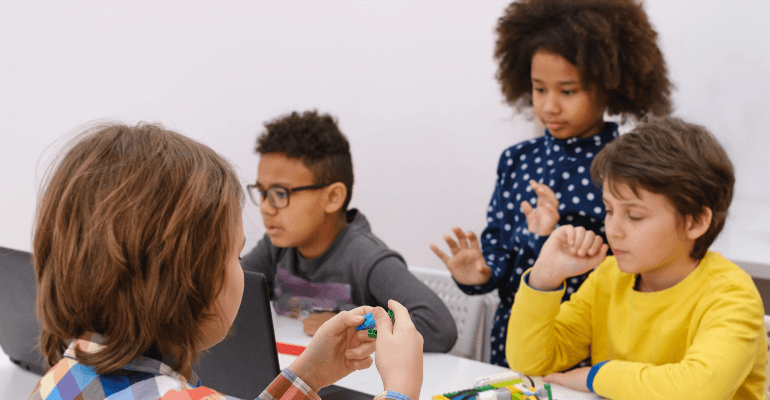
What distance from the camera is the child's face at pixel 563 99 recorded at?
1469 mm

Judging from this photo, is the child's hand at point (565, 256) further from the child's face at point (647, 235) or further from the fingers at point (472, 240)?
the fingers at point (472, 240)

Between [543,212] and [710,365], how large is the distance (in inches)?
19.9

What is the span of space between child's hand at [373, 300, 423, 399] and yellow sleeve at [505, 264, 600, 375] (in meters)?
0.56

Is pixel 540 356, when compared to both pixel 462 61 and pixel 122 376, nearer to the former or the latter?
pixel 122 376

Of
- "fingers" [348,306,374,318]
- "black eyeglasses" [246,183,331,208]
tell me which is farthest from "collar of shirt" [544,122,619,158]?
"fingers" [348,306,374,318]

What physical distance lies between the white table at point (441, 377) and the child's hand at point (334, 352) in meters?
0.27

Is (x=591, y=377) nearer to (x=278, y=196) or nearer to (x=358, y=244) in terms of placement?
(x=358, y=244)

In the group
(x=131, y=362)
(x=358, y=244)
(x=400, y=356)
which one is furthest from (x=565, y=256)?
(x=131, y=362)

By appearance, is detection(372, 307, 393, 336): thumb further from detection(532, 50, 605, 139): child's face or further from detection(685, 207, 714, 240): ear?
detection(532, 50, 605, 139): child's face

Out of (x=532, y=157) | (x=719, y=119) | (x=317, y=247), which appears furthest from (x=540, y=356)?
(x=719, y=119)

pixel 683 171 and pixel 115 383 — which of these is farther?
pixel 683 171

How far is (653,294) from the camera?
46.6 inches

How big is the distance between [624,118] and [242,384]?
1.25m

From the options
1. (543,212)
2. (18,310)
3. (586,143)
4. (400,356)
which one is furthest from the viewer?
(586,143)
